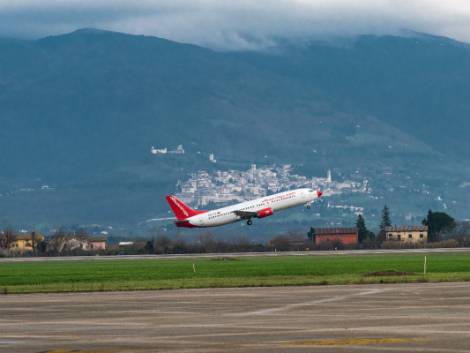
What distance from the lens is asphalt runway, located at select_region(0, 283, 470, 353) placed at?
37.0 m

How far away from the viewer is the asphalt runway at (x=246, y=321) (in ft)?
121

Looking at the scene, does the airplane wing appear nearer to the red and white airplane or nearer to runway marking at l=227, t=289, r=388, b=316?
the red and white airplane

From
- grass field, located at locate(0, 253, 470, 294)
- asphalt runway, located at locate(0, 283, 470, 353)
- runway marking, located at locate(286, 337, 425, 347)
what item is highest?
grass field, located at locate(0, 253, 470, 294)

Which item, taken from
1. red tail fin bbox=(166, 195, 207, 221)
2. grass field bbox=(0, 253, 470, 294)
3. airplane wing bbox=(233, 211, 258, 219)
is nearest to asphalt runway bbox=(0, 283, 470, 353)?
grass field bbox=(0, 253, 470, 294)

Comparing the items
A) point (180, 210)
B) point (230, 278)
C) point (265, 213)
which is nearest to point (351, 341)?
point (230, 278)

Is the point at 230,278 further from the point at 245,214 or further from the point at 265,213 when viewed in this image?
the point at 245,214

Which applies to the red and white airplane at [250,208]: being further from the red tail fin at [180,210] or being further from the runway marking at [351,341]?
the runway marking at [351,341]

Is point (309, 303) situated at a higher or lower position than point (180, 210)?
lower

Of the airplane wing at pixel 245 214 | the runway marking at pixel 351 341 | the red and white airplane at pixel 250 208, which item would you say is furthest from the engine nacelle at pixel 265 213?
the runway marking at pixel 351 341

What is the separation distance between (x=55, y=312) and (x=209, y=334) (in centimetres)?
1188

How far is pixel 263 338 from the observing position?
38.5m

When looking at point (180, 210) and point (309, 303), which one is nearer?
point (309, 303)

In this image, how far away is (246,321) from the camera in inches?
1732

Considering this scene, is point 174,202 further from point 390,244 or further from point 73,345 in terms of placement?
point 73,345
